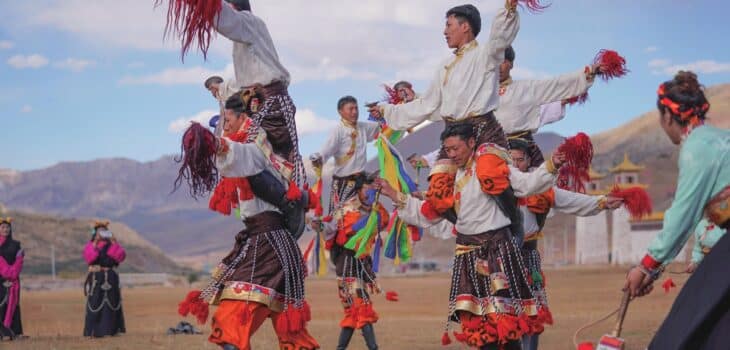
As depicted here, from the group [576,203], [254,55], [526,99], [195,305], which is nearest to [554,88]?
[526,99]

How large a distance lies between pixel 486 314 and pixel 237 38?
8.24 ft

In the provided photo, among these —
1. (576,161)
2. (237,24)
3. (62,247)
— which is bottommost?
(62,247)

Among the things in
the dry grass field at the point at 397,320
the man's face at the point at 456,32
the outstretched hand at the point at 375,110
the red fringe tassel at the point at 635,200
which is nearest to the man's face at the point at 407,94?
the outstretched hand at the point at 375,110

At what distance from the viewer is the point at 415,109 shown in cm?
751

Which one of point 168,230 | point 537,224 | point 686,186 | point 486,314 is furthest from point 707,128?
point 168,230

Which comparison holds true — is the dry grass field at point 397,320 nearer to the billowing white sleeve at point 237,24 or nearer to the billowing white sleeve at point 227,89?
the billowing white sleeve at point 227,89

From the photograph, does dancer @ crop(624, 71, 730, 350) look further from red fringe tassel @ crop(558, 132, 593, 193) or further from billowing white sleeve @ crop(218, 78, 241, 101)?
billowing white sleeve @ crop(218, 78, 241, 101)

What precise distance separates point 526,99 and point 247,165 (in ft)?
9.29

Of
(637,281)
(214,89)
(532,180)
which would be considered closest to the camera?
(637,281)

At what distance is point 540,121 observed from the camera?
340 inches

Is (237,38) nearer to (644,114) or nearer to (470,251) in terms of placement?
(470,251)

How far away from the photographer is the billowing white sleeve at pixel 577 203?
743cm

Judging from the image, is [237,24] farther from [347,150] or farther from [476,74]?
[347,150]

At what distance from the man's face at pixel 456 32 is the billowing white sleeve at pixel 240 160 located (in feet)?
5.70
